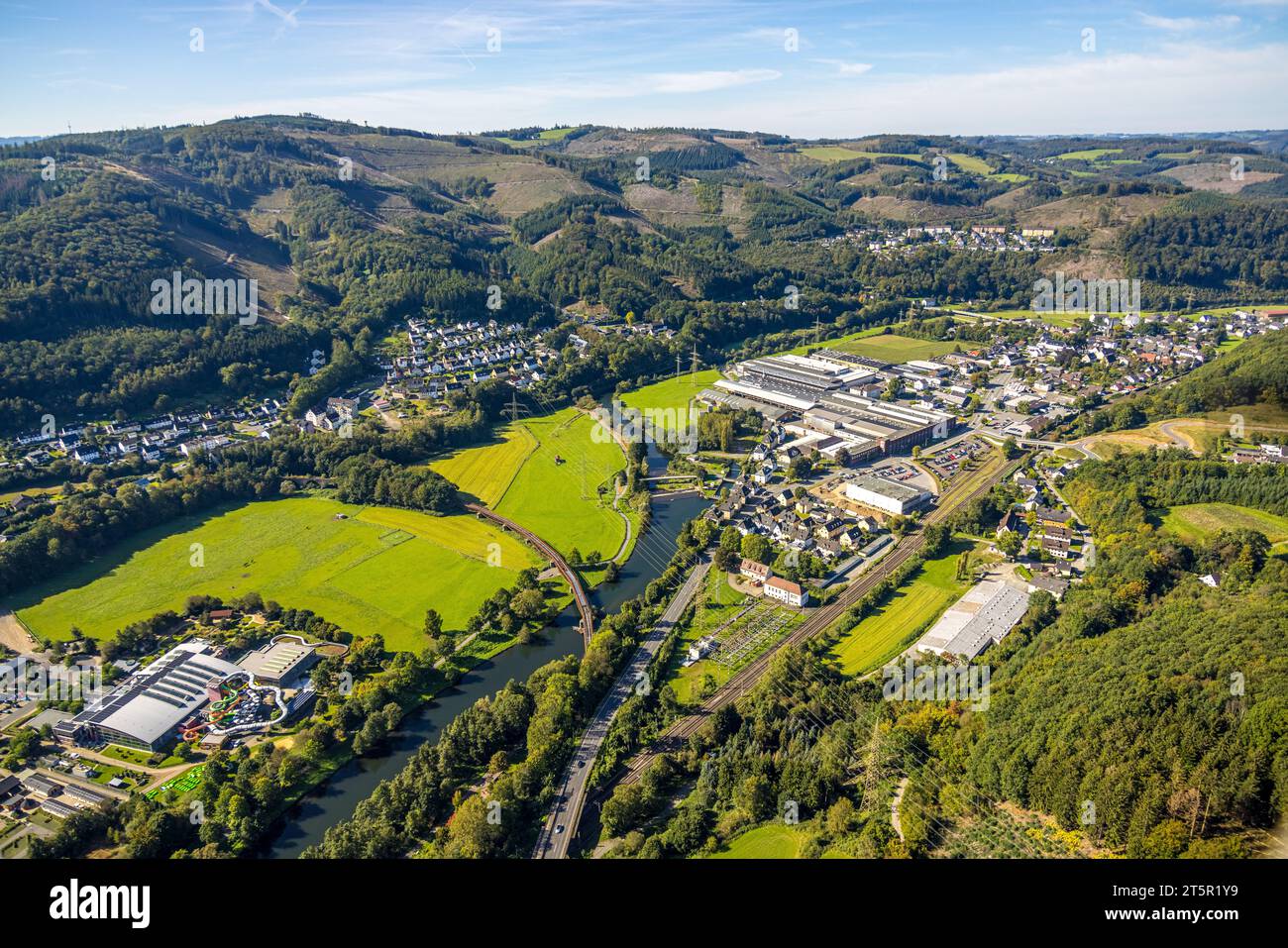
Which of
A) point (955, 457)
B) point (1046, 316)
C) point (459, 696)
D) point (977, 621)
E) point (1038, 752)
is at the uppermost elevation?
point (1046, 316)

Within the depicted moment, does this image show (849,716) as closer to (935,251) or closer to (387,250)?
(387,250)

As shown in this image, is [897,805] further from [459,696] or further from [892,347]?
[892,347]

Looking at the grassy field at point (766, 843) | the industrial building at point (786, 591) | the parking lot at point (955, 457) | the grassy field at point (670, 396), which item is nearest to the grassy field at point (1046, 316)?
the parking lot at point (955, 457)

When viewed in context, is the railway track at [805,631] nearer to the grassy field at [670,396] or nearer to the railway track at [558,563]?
the railway track at [558,563]

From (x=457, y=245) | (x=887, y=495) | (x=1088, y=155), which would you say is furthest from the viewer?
(x=1088, y=155)

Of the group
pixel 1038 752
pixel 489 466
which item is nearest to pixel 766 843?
pixel 1038 752

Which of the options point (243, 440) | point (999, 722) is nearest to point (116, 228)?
point (243, 440)
